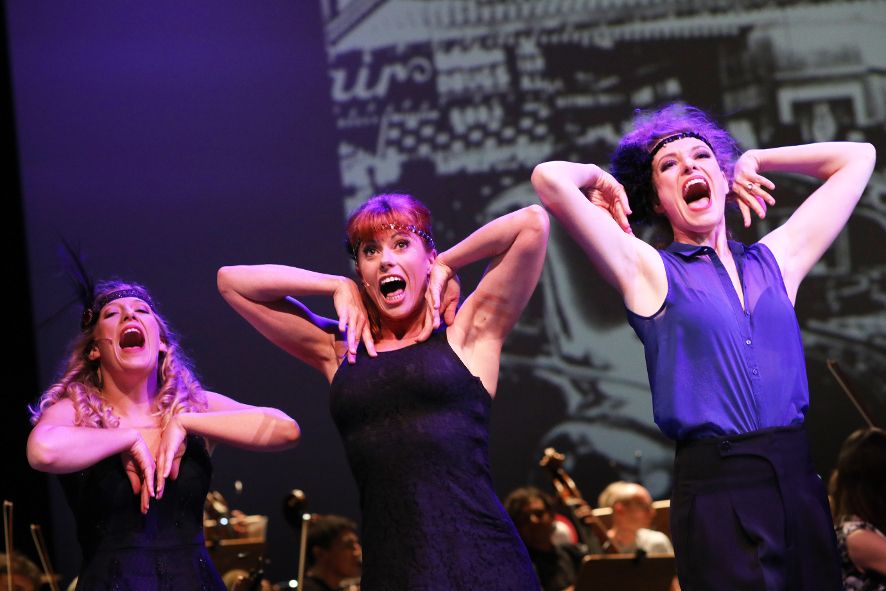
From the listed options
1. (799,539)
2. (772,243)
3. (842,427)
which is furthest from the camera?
(842,427)

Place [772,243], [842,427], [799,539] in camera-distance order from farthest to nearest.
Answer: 1. [842,427]
2. [772,243]
3. [799,539]

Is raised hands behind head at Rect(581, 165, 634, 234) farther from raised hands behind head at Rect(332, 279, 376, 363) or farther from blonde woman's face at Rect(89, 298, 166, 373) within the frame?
blonde woman's face at Rect(89, 298, 166, 373)

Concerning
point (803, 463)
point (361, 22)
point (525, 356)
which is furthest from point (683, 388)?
point (361, 22)

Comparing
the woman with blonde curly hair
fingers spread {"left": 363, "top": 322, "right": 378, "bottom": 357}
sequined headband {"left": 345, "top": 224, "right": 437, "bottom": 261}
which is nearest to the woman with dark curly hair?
sequined headband {"left": 345, "top": 224, "right": 437, "bottom": 261}

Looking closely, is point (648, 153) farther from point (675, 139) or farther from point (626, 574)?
point (626, 574)

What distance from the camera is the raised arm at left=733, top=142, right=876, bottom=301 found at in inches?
104

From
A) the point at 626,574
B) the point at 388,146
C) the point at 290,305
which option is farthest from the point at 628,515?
the point at 290,305

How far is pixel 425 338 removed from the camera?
2.66 m

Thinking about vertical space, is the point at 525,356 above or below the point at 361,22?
below

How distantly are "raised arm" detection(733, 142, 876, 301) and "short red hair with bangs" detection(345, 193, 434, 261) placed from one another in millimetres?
783

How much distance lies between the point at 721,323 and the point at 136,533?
158cm

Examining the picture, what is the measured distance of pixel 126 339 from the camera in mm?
3119

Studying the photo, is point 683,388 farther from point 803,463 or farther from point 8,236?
point 8,236

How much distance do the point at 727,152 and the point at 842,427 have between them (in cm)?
358
